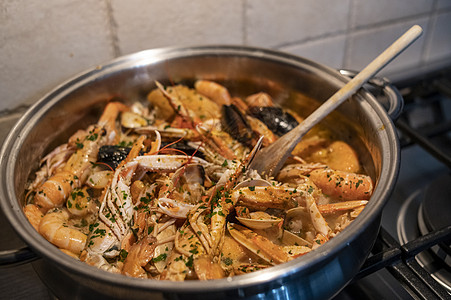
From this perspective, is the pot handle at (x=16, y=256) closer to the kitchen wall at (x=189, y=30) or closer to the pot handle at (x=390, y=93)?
the kitchen wall at (x=189, y=30)

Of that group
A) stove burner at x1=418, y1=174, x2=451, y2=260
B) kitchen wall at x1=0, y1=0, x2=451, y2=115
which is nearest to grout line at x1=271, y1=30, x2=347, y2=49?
kitchen wall at x1=0, y1=0, x2=451, y2=115

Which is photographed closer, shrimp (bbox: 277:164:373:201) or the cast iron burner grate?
the cast iron burner grate

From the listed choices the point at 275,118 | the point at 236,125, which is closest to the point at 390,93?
the point at 275,118

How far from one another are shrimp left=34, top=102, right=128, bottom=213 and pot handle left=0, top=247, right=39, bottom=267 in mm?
364

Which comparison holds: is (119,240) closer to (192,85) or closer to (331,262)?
(331,262)

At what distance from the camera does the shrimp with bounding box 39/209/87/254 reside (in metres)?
1.10

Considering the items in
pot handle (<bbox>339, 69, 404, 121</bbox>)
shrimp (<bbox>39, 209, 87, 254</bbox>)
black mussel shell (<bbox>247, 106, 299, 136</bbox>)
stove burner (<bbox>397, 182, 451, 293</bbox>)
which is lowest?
stove burner (<bbox>397, 182, 451, 293</bbox>)

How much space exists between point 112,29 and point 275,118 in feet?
2.36

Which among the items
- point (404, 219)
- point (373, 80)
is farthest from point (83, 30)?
point (404, 219)

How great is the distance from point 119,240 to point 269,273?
0.51 m

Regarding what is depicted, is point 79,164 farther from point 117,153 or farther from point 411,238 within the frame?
point 411,238

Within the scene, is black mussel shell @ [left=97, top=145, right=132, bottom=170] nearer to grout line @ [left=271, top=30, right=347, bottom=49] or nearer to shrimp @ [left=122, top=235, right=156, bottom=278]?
shrimp @ [left=122, top=235, right=156, bottom=278]

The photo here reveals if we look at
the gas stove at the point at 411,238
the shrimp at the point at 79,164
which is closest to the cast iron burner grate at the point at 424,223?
the gas stove at the point at 411,238

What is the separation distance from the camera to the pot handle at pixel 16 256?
88cm
